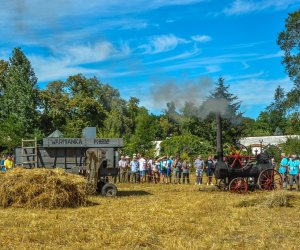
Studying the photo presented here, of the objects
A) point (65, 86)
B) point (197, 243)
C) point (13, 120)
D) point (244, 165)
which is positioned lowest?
point (197, 243)

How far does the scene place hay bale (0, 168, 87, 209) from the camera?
540 inches

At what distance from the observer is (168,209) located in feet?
43.8

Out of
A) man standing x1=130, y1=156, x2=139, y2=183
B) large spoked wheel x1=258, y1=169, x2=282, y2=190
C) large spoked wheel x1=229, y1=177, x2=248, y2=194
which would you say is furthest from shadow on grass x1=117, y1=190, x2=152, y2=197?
man standing x1=130, y1=156, x2=139, y2=183

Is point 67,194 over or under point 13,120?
Answer: under

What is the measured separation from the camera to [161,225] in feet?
34.6

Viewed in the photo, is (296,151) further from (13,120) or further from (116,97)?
(116,97)

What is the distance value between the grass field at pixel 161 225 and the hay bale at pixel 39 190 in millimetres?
469

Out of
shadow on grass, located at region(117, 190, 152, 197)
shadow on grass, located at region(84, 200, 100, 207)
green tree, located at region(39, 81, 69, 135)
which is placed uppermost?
green tree, located at region(39, 81, 69, 135)

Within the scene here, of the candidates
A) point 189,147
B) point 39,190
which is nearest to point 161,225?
point 39,190

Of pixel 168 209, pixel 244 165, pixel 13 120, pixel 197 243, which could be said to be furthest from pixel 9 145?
pixel 197 243

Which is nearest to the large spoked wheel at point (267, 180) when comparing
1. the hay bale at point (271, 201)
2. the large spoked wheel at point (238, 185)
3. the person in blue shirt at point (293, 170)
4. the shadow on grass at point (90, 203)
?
the large spoked wheel at point (238, 185)

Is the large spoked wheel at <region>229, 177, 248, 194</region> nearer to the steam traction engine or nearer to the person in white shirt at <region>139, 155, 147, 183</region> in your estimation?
the steam traction engine

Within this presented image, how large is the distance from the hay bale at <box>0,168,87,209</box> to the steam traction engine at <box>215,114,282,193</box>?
663 cm

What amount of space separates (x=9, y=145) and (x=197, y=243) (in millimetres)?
34097
